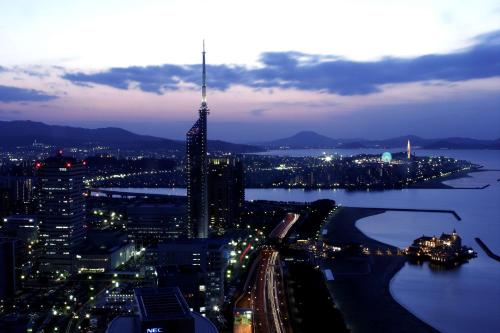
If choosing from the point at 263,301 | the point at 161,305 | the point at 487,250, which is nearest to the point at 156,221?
the point at 263,301

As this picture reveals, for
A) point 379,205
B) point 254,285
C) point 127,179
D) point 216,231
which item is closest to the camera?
point 254,285

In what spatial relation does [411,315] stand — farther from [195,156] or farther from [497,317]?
[195,156]

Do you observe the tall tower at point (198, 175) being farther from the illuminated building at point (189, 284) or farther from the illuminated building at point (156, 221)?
the illuminated building at point (189, 284)

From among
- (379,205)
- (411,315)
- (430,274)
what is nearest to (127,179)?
(379,205)

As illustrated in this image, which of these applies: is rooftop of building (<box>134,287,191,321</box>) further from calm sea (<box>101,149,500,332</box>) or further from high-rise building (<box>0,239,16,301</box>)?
high-rise building (<box>0,239,16,301</box>)

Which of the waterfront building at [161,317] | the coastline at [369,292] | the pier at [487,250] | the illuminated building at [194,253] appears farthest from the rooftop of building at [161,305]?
the pier at [487,250]

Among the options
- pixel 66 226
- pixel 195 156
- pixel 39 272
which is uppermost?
pixel 195 156
